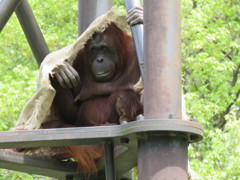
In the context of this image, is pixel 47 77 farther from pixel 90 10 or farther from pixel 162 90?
pixel 90 10

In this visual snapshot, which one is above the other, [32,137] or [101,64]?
[101,64]

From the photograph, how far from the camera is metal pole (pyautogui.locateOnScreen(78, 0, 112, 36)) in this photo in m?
3.39

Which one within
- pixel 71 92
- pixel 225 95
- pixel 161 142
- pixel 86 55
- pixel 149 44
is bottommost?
pixel 161 142

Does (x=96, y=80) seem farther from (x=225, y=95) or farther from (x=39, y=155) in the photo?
(x=225, y=95)

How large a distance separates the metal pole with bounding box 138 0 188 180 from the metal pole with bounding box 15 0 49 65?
190 centimetres

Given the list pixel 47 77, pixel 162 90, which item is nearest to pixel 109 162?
pixel 162 90

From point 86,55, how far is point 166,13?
112cm

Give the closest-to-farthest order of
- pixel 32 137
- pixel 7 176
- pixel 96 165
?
pixel 32 137 → pixel 96 165 → pixel 7 176

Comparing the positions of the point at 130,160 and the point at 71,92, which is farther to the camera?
the point at 71,92

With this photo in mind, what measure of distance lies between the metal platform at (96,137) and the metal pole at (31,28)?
131 cm

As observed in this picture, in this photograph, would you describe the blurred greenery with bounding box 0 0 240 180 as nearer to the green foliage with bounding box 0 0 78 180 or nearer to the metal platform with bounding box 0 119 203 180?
the green foliage with bounding box 0 0 78 180

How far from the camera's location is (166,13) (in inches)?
74.9

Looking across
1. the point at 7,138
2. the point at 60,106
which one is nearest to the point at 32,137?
the point at 7,138

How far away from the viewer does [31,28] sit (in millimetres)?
3725
